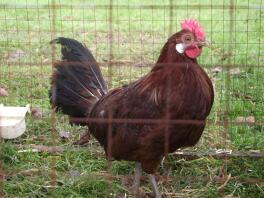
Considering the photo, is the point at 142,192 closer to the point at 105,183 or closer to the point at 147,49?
the point at 105,183

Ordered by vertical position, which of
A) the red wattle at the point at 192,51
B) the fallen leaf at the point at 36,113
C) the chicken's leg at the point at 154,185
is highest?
the red wattle at the point at 192,51

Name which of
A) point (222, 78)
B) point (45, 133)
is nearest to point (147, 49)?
point (222, 78)

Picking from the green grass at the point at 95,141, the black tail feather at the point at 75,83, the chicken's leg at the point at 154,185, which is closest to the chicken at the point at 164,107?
the chicken's leg at the point at 154,185

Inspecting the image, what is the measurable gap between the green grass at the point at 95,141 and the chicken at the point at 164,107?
24 cm

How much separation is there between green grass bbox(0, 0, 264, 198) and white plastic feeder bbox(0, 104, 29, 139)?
73mm

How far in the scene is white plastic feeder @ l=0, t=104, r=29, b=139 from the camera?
3.90 meters

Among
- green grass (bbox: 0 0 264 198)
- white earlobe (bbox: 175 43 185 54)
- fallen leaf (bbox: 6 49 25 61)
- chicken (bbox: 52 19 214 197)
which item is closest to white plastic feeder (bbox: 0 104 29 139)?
green grass (bbox: 0 0 264 198)

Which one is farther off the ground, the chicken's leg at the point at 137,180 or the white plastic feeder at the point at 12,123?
the white plastic feeder at the point at 12,123

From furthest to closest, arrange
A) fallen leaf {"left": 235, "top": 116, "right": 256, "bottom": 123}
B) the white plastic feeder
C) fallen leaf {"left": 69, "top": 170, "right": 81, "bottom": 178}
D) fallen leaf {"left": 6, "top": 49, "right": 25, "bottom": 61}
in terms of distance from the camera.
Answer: fallen leaf {"left": 6, "top": 49, "right": 25, "bottom": 61}
fallen leaf {"left": 235, "top": 116, "right": 256, "bottom": 123}
the white plastic feeder
fallen leaf {"left": 69, "top": 170, "right": 81, "bottom": 178}

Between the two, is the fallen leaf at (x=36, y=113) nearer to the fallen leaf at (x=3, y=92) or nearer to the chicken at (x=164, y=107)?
the fallen leaf at (x=3, y=92)

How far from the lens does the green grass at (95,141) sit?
339cm

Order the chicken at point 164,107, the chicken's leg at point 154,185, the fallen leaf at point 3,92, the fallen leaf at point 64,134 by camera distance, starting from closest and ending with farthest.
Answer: the chicken at point 164,107 → the chicken's leg at point 154,185 → the fallen leaf at point 64,134 → the fallen leaf at point 3,92

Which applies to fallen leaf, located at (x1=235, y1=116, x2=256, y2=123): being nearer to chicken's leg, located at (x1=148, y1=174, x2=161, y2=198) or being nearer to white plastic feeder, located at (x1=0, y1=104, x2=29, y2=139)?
chicken's leg, located at (x1=148, y1=174, x2=161, y2=198)

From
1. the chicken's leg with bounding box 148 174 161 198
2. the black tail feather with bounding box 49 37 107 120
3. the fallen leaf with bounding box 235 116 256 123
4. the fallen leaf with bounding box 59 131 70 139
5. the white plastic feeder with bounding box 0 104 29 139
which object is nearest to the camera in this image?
the chicken's leg with bounding box 148 174 161 198
